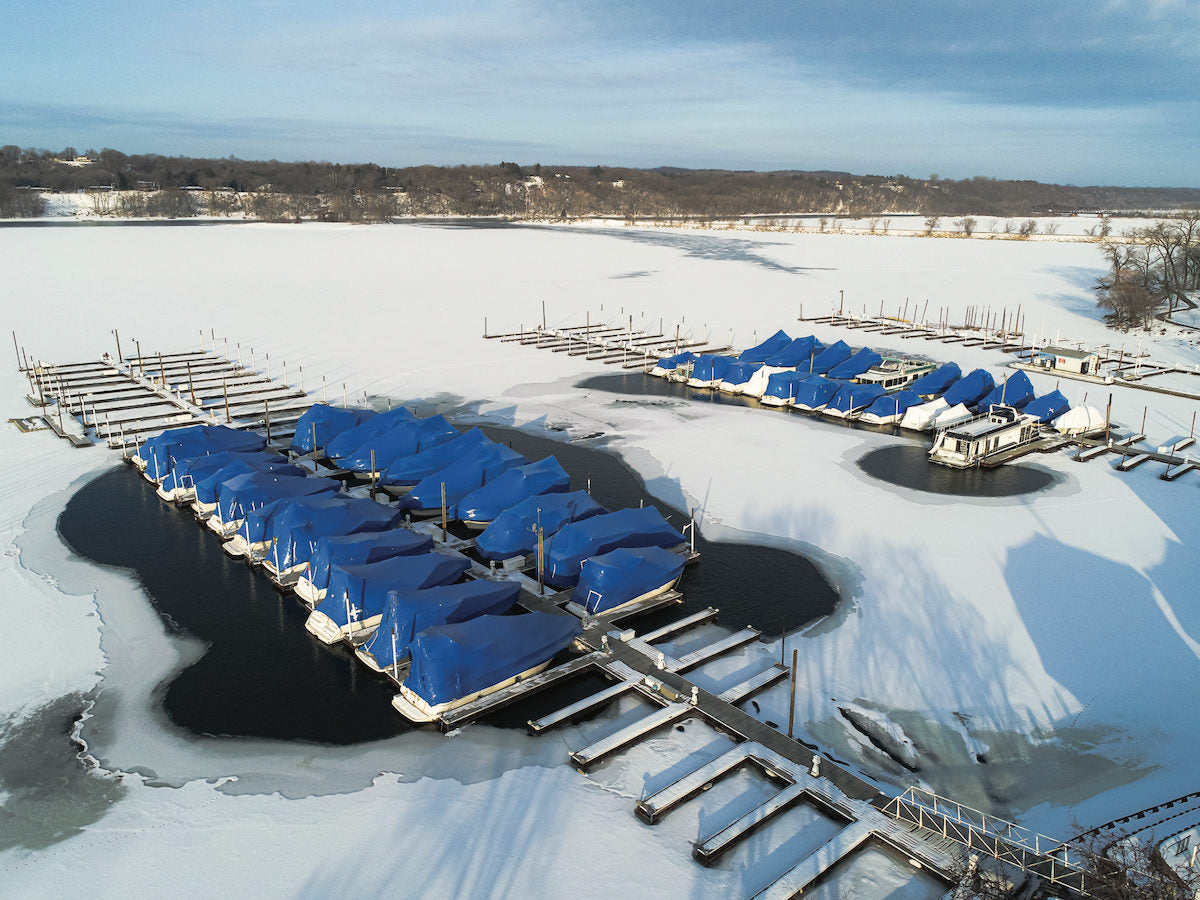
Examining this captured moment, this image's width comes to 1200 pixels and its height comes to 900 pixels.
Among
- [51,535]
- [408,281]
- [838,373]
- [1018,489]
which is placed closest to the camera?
[51,535]

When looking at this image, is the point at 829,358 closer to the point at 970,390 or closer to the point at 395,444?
the point at 970,390

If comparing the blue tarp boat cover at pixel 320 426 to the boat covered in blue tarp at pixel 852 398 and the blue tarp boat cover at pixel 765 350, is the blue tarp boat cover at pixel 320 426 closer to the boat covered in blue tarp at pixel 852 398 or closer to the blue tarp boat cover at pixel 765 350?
the boat covered in blue tarp at pixel 852 398

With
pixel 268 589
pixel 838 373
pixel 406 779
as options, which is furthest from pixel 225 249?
pixel 406 779

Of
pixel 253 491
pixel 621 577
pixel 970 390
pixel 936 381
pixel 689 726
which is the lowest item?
pixel 689 726

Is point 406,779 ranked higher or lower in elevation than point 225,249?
lower

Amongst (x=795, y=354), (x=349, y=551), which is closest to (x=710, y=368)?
(x=795, y=354)

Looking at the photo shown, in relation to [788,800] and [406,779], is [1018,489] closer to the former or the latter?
[788,800]
